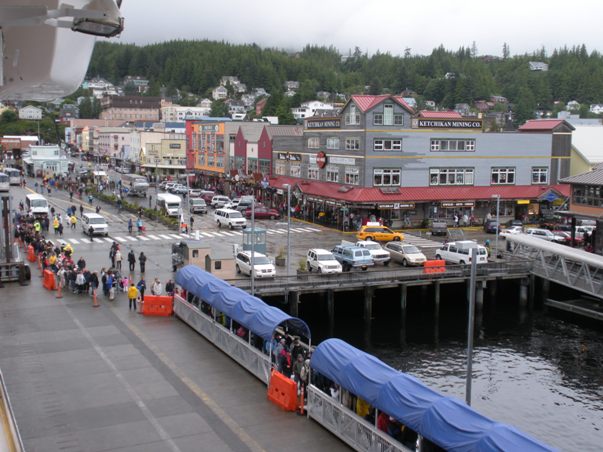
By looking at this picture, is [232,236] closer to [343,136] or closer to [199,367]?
[343,136]

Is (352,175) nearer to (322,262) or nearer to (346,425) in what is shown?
(322,262)

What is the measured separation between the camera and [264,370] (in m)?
20.5

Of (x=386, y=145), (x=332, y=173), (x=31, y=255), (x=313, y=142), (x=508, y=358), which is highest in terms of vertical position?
(x=313, y=142)

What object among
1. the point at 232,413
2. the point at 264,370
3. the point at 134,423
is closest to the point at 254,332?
the point at 264,370

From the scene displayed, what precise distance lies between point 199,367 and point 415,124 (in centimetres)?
4215

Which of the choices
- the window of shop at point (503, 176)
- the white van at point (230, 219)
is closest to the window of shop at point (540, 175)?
the window of shop at point (503, 176)

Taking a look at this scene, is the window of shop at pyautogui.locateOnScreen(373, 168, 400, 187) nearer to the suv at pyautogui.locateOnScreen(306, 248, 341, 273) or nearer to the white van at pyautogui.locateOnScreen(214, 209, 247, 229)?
the white van at pyautogui.locateOnScreen(214, 209, 247, 229)

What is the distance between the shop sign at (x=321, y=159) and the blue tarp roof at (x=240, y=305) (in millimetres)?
37338

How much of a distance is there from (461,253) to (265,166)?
3895 cm

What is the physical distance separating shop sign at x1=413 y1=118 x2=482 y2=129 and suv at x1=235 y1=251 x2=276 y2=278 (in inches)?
1024

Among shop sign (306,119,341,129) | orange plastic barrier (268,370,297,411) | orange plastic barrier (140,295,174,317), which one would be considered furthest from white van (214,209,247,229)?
orange plastic barrier (268,370,297,411)

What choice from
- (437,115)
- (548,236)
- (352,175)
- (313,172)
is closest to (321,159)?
(313,172)

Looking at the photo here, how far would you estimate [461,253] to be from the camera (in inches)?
1652

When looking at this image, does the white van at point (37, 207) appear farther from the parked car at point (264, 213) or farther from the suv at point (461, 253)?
the suv at point (461, 253)
